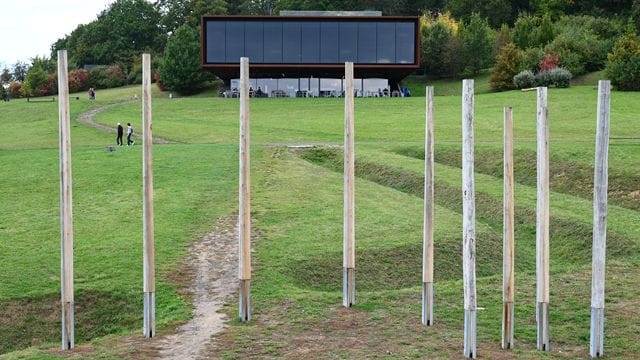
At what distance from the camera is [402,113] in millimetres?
62375

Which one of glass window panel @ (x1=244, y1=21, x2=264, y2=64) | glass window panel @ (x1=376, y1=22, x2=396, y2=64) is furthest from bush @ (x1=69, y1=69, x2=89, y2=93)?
glass window panel @ (x1=376, y1=22, x2=396, y2=64)

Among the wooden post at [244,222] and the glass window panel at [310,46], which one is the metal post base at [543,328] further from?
the glass window panel at [310,46]

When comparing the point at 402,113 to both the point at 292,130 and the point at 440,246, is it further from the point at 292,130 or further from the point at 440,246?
the point at 440,246

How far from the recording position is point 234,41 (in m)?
78.6

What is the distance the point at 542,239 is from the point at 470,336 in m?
2.21

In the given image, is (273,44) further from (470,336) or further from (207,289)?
(470,336)

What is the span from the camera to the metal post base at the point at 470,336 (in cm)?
1496

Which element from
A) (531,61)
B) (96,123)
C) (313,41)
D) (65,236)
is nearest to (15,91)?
(313,41)

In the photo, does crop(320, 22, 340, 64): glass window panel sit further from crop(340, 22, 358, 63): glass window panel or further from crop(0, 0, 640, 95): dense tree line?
crop(0, 0, 640, 95): dense tree line

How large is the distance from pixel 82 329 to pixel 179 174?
18316 mm

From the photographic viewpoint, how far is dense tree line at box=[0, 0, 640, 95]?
85438mm

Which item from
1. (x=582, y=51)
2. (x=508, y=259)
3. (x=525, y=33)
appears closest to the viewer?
(x=508, y=259)

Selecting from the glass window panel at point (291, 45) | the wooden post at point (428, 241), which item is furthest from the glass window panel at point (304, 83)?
the wooden post at point (428, 241)

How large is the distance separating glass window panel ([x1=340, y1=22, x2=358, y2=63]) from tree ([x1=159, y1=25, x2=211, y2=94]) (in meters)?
17.7
